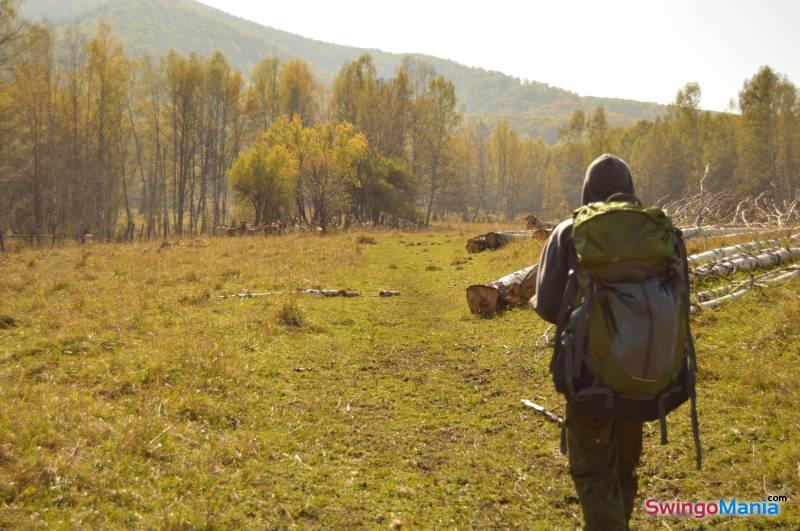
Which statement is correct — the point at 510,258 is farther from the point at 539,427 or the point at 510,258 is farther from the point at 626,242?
the point at 626,242

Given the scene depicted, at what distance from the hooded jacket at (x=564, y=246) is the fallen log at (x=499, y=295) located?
8.13m

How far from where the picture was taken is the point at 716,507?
14.6 ft

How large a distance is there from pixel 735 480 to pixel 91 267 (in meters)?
19.6

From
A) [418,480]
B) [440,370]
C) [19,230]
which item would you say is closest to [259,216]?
[19,230]

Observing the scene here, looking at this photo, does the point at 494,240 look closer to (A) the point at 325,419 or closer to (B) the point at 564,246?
(A) the point at 325,419

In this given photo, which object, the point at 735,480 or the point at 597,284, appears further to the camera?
the point at 735,480

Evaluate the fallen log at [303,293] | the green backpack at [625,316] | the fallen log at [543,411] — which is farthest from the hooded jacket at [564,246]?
the fallen log at [303,293]

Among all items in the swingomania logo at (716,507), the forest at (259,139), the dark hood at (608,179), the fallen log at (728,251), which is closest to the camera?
the dark hood at (608,179)

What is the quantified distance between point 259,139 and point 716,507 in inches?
2082

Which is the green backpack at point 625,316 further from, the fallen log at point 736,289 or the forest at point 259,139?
the forest at point 259,139

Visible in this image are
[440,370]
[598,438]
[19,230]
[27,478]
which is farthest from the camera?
[19,230]

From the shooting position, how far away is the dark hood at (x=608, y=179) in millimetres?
3611

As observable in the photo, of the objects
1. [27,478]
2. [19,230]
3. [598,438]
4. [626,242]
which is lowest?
[19,230]

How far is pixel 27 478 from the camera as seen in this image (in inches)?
159
